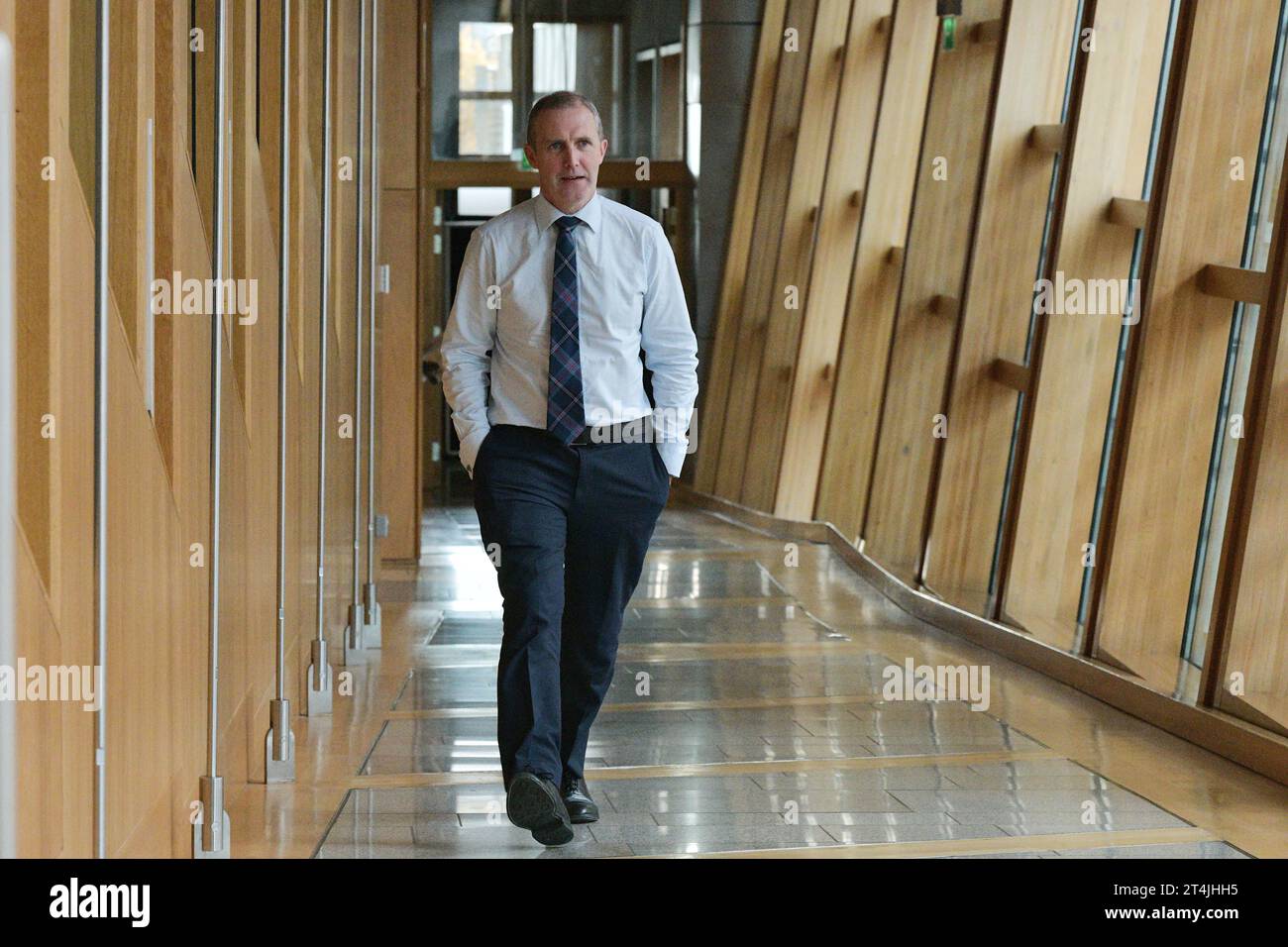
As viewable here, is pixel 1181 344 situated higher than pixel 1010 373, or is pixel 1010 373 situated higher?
pixel 1181 344

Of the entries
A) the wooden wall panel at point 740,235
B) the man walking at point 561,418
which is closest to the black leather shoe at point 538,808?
the man walking at point 561,418

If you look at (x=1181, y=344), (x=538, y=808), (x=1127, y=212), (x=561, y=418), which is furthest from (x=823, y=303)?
(x=538, y=808)

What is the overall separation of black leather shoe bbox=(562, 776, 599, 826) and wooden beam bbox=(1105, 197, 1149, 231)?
11.4 ft

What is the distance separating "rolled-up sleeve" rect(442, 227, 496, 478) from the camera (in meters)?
3.63

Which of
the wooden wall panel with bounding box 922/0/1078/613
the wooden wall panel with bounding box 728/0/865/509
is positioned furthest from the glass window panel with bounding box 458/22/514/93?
the wooden wall panel with bounding box 922/0/1078/613

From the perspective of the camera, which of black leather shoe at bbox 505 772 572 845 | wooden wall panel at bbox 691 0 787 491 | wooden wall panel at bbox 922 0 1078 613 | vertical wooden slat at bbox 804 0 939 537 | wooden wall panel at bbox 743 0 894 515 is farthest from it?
wooden wall panel at bbox 691 0 787 491

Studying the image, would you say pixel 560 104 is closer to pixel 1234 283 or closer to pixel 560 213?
pixel 560 213

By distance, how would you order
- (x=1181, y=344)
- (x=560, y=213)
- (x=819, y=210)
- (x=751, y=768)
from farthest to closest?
(x=819, y=210)
(x=1181, y=344)
(x=751, y=768)
(x=560, y=213)

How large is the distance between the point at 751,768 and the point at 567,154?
5.76 ft

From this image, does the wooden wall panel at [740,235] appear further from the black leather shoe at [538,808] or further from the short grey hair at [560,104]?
the black leather shoe at [538,808]

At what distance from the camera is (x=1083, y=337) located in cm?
645

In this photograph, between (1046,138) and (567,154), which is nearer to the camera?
(567,154)

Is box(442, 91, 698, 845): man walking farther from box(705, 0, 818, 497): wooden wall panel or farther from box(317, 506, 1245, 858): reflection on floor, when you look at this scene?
box(705, 0, 818, 497): wooden wall panel
